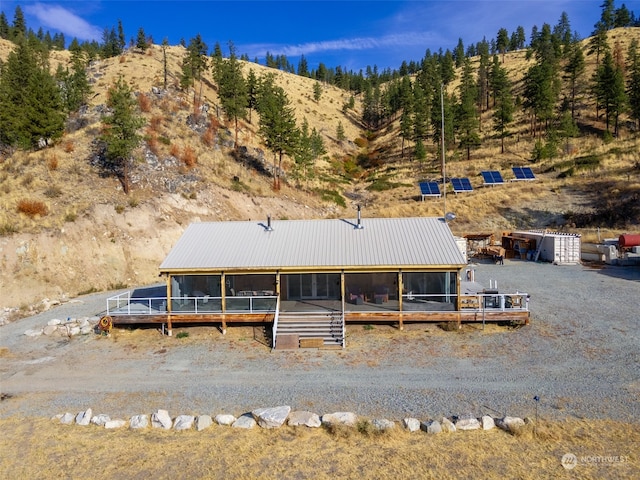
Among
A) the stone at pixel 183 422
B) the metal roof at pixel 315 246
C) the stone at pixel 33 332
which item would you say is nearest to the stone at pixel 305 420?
the stone at pixel 183 422

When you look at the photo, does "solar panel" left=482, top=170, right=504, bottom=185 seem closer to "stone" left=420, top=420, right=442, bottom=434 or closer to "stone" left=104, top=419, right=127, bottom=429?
"stone" left=420, top=420, right=442, bottom=434

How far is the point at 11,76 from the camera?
5050cm

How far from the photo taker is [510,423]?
11281mm

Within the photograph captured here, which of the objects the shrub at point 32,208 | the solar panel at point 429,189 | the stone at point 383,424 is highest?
the solar panel at point 429,189

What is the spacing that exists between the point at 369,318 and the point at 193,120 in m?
45.9

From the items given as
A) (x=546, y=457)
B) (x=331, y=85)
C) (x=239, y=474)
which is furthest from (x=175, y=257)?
(x=331, y=85)

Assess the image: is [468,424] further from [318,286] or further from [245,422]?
[318,286]

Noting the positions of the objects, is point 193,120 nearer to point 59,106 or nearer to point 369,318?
point 59,106

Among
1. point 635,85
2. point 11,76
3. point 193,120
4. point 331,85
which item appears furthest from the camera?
point 331,85

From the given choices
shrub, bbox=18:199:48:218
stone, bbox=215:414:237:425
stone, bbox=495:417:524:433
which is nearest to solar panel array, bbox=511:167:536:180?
stone, bbox=495:417:524:433

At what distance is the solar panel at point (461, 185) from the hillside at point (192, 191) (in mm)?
1347

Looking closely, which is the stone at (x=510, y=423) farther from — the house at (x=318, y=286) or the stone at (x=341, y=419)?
the house at (x=318, y=286)

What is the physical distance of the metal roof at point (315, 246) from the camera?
20.2 meters

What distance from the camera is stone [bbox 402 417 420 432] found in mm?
11500
